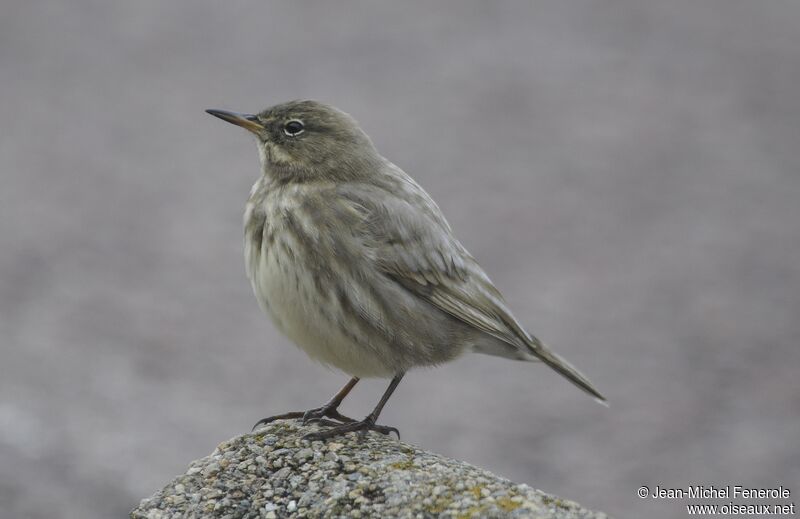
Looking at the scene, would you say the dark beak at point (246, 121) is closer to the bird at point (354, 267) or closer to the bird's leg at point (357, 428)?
the bird at point (354, 267)

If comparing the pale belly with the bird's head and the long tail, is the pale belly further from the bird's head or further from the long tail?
the long tail

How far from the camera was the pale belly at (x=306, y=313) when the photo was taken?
718cm

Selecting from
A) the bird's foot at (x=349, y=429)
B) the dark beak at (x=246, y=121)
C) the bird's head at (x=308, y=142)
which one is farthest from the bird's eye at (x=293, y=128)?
the bird's foot at (x=349, y=429)

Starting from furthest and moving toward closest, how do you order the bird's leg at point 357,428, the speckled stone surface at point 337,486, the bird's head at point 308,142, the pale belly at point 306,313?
the bird's head at point 308,142 < the pale belly at point 306,313 < the bird's leg at point 357,428 < the speckled stone surface at point 337,486

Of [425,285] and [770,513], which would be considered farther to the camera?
[770,513]

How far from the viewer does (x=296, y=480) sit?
259 inches

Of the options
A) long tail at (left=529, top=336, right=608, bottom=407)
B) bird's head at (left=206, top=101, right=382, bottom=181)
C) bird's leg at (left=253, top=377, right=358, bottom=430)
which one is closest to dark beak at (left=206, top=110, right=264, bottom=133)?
bird's head at (left=206, top=101, right=382, bottom=181)

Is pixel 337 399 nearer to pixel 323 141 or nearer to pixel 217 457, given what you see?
pixel 217 457

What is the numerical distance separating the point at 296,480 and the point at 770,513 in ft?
15.2

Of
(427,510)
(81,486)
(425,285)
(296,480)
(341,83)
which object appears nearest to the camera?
(427,510)

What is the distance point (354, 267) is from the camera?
731 cm

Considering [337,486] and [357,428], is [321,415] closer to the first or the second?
Result: [357,428]

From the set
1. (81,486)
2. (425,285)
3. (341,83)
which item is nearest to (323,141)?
(425,285)

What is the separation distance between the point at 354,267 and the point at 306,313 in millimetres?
391
